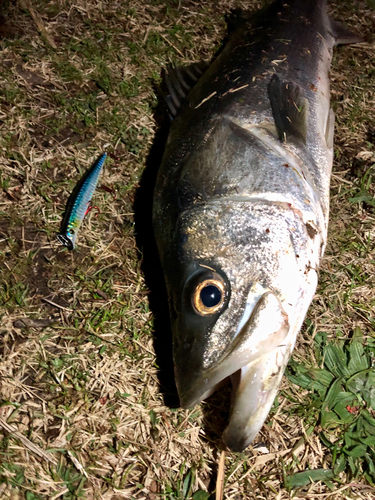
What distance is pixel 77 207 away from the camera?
120 inches

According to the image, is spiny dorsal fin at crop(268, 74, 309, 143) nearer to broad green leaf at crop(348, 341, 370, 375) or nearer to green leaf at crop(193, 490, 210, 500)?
broad green leaf at crop(348, 341, 370, 375)

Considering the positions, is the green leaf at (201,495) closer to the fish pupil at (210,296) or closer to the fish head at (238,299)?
the fish head at (238,299)

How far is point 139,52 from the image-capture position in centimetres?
410

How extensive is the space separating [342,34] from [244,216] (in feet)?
10.4

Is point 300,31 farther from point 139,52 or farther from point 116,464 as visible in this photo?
point 116,464

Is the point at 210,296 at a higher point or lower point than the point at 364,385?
higher

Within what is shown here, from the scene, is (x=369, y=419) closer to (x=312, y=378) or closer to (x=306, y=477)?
(x=312, y=378)

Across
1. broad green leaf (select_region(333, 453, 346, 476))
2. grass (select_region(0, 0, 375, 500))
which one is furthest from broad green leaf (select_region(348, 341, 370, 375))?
broad green leaf (select_region(333, 453, 346, 476))

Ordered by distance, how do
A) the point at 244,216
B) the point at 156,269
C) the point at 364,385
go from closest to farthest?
the point at 244,216, the point at 364,385, the point at 156,269

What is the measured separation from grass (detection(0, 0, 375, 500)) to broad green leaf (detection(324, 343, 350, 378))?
0.01 meters

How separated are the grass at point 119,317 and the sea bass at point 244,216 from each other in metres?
0.56

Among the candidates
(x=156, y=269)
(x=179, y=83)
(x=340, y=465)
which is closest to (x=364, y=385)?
(x=340, y=465)

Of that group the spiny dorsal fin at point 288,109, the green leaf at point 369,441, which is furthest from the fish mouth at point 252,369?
Answer: the spiny dorsal fin at point 288,109

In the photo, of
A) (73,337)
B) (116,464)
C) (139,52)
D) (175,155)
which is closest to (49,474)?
(116,464)
